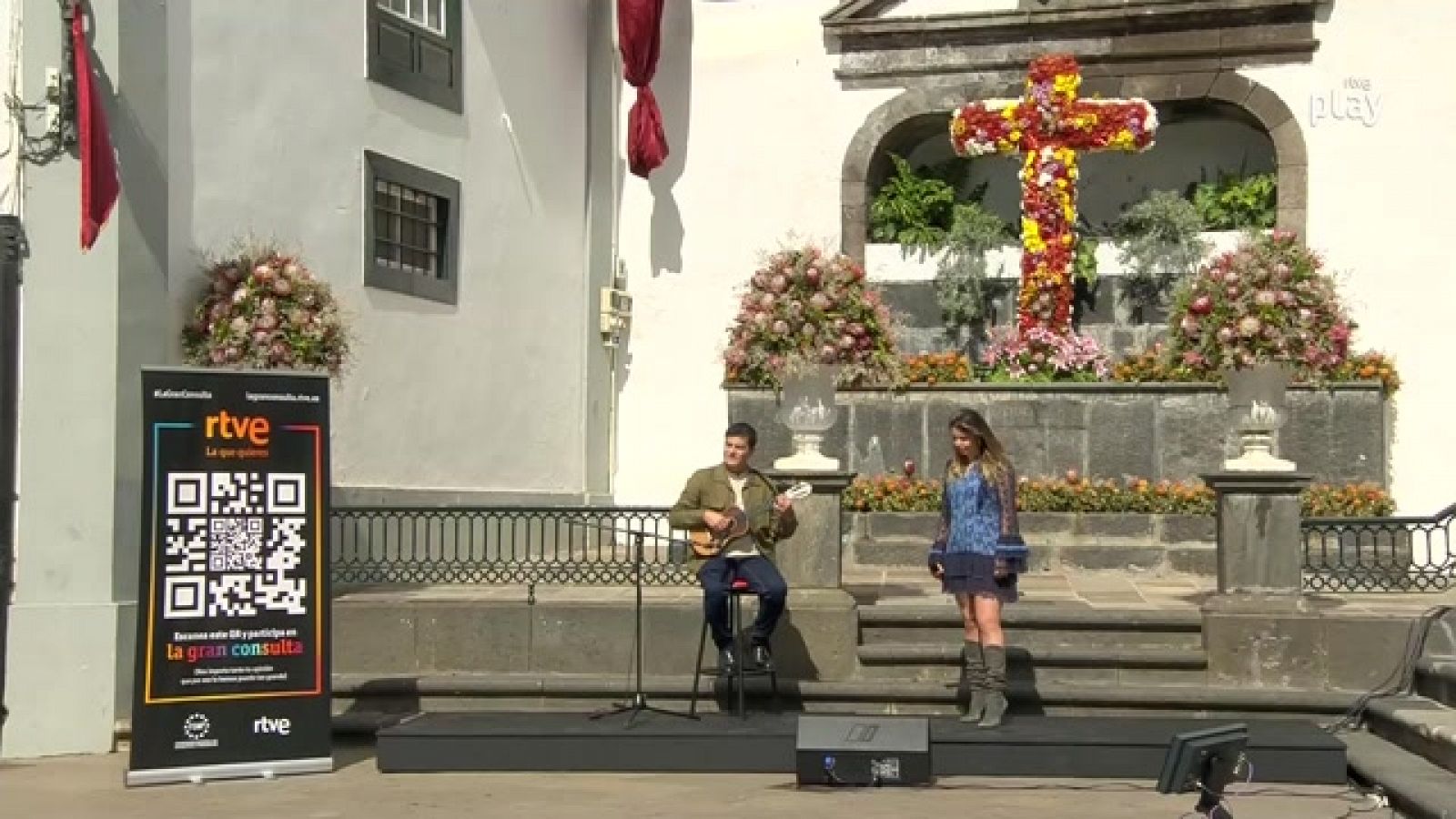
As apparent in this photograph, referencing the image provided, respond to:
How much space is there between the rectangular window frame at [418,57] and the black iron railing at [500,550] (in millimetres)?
3769

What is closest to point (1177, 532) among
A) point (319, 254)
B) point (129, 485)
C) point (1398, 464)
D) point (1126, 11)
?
point (1398, 464)

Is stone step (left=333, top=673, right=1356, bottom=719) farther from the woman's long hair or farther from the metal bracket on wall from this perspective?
the metal bracket on wall

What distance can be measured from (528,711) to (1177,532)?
6.48m

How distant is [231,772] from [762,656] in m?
3.03

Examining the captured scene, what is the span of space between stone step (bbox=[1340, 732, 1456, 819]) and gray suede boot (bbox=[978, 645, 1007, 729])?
5.99 ft

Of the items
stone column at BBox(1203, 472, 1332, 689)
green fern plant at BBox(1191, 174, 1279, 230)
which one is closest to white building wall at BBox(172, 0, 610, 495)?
green fern plant at BBox(1191, 174, 1279, 230)

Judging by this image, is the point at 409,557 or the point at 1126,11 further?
the point at 1126,11

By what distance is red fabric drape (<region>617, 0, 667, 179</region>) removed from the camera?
17.3 meters

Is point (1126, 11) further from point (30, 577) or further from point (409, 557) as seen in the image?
point (30, 577)

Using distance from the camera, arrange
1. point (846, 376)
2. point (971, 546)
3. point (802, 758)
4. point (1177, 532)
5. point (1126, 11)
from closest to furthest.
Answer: point (802, 758), point (971, 546), point (1177, 532), point (846, 376), point (1126, 11)

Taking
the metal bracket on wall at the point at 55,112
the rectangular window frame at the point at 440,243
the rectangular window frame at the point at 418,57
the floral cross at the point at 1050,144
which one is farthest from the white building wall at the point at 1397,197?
the metal bracket on wall at the point at 55,112

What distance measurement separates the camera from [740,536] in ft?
32.7

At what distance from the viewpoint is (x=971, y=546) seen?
9500 millimetres

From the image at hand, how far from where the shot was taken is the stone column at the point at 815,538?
10.8m
